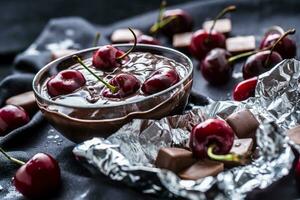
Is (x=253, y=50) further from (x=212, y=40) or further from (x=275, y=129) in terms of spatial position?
(x=275, y=129)

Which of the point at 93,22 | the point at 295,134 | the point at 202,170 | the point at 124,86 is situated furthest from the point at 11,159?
the point at 93,22

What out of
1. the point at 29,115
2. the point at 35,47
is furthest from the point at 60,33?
the point at 29,115

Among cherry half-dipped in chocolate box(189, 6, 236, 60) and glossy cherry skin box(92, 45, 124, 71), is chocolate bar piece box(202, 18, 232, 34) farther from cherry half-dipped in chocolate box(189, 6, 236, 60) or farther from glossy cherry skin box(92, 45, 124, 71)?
glossy cherry skin box(92, 45, 124, 71)

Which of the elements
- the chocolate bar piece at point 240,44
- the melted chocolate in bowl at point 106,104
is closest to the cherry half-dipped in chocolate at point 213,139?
the melted chocolate in bowl at point 106,104

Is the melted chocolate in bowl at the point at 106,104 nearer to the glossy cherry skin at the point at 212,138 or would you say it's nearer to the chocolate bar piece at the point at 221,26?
the glossy cherry skin at the point at 212,138

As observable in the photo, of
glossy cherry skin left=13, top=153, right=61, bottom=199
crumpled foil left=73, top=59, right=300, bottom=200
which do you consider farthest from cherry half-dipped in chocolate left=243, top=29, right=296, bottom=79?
glossy cherry skin left=13, top=153, right=61, bottom=199

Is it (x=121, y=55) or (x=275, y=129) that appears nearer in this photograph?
(x=275, y=129)
